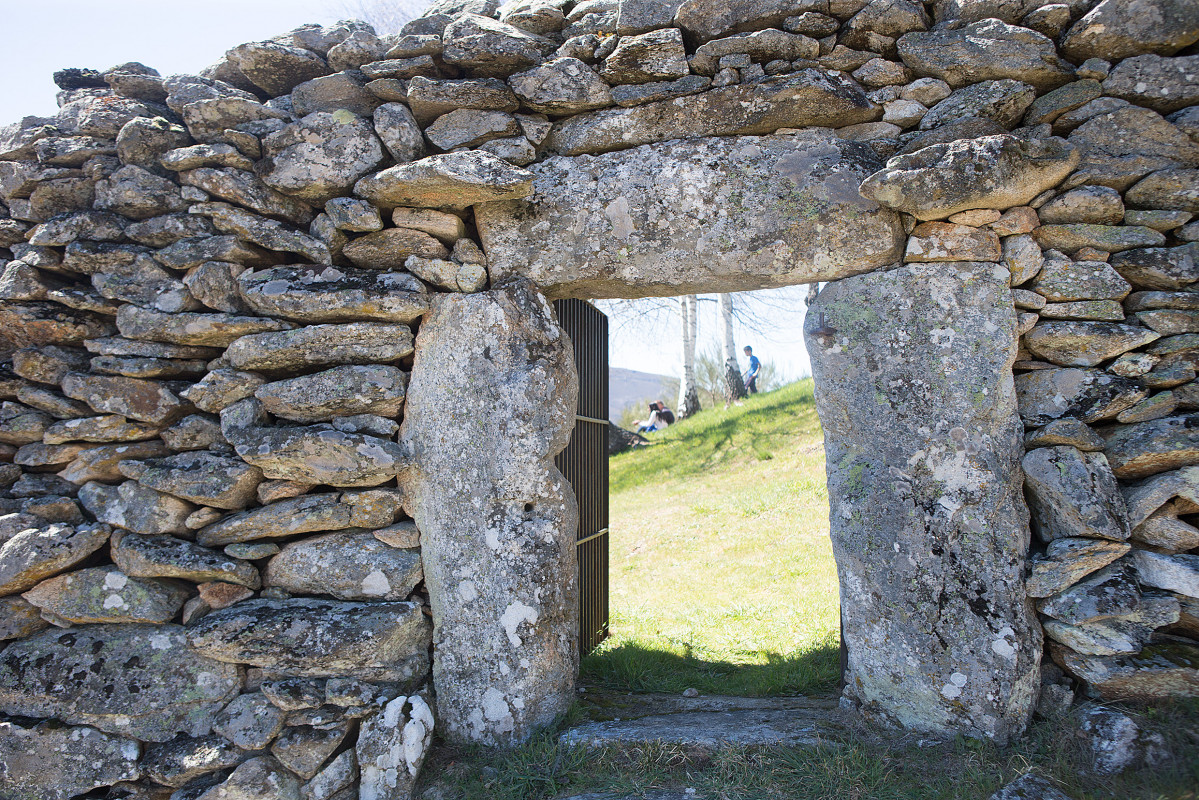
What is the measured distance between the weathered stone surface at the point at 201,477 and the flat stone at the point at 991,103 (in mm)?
3059

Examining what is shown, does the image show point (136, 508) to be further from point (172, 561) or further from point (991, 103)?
point (991, 103)

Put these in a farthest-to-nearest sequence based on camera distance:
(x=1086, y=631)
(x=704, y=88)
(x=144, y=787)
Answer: (x=704, y=88), (x=144, y=787), (x=1086, y=631)

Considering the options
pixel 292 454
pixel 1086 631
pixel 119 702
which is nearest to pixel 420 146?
pixel 292 454

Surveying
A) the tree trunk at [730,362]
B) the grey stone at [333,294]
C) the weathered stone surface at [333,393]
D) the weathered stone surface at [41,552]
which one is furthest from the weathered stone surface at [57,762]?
Result: the tree trunk at [730,362]

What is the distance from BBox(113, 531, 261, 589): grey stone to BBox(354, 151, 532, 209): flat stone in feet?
5.26

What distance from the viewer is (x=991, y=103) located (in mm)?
2607

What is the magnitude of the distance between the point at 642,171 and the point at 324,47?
1569 millimetres

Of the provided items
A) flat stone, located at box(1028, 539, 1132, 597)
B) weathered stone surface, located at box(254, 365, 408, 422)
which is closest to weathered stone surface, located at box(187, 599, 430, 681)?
weathered stone surface, located at box(254, 365, 408, 422)

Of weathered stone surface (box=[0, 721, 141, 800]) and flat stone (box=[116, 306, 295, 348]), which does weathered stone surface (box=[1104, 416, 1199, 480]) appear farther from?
weathered stone surface (box=[0, 721, 141, 800])

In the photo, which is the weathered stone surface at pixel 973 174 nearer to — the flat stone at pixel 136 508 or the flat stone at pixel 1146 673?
the flat stone at pixel 1146 673

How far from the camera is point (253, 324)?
2818mm

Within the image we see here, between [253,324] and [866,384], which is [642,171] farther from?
[253,324]

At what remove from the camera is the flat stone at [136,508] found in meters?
2.70

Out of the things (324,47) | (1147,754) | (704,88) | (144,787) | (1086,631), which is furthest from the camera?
(324,47)
